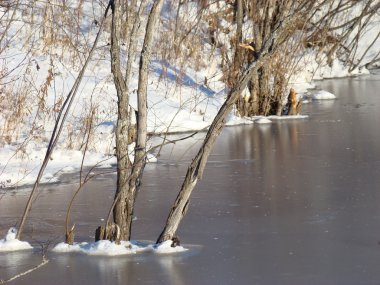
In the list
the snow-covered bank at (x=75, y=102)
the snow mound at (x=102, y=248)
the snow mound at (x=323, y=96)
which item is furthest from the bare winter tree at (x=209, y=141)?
the snow mound at (x=323, y=96)

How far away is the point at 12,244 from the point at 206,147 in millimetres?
1320

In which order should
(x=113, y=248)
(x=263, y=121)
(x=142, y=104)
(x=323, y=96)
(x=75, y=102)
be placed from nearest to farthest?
(x=113, y=248) < (x=142, y=104) < (x=75, y=102) < (x=263, y=121) < (x=323, y=96)

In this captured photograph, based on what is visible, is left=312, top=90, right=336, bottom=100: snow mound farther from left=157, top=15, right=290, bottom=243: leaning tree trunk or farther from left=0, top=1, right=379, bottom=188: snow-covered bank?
left=157, top=15, right=290, bottom=243: leaning tree trunk

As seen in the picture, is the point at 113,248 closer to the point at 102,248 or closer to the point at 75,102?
the point at 102,248

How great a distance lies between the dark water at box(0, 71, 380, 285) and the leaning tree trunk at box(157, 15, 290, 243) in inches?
8.8

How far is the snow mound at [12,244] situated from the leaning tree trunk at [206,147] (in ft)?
2.71

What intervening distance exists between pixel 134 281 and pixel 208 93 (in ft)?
31.5

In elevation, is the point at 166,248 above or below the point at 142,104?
below

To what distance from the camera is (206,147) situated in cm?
517

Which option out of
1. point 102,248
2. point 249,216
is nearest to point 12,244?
point 102,248

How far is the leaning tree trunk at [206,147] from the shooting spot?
5.15 metres

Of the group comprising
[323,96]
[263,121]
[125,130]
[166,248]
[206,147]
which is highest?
[323,96]

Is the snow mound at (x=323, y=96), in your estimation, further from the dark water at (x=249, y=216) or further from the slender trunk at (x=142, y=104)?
the slender trunk at (x=142, y=104)

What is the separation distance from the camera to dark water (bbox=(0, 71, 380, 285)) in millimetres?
4711
